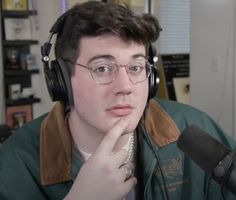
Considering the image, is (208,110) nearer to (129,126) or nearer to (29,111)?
(29,111)

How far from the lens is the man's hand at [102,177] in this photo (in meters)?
0.76

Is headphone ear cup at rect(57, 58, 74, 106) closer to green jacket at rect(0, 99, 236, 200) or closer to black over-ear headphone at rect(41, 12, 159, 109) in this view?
black over-ear headphone at rect(41, 12, 159, 109)

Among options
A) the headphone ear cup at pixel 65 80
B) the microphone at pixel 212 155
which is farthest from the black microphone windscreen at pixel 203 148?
the headphone ear cup at pixel 65 80

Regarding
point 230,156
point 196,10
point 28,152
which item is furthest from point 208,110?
point 230,156

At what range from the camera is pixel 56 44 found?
1062 millimetres

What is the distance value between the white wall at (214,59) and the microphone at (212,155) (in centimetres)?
213

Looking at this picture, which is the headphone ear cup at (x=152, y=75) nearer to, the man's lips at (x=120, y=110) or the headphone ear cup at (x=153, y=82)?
the headphone ear cup at (x=153, y=82)

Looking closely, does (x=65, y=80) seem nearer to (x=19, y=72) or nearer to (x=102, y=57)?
(x=102, y=57)

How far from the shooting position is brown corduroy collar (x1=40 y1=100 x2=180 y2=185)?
1.03 m

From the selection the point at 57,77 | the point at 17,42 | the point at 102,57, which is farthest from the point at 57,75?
the point at 17,42

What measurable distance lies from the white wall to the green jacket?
1.66 m

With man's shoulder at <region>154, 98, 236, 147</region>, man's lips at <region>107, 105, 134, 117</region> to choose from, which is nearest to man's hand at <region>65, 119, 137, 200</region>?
man's lips at <region>107, 105, 134, 117</region>

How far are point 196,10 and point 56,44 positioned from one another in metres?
2.11

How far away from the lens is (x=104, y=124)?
3.06 ft
